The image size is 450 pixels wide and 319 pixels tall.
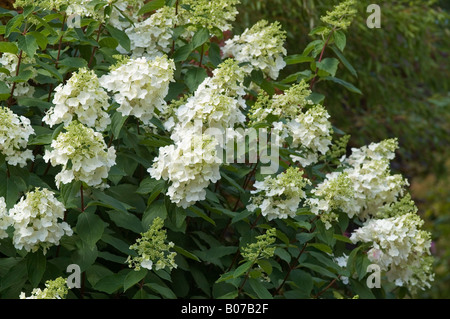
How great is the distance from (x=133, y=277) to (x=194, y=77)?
3.11ft

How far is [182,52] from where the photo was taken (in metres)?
2.80

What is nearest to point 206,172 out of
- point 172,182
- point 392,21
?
point 172,182

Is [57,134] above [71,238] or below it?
above

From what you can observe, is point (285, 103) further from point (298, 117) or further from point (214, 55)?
point (214, 55)

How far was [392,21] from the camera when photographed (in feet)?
19.3

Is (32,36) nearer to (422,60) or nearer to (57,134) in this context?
(57,134)

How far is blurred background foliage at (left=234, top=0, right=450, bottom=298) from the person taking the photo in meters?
5.44

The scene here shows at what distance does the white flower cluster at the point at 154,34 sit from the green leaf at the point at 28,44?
53cm

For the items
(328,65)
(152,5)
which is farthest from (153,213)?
(328,65)

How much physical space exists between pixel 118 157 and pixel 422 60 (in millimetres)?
4363

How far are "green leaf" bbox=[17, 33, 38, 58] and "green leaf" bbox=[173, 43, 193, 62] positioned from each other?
23.0 inches

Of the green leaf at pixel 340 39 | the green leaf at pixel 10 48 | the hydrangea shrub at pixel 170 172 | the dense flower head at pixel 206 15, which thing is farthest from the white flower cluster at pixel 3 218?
the green leaf at pixel 340 39

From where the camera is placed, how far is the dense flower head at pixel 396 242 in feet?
8.58

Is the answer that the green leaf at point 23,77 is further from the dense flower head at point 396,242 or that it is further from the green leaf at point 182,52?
the dense flower head at point 396,242
